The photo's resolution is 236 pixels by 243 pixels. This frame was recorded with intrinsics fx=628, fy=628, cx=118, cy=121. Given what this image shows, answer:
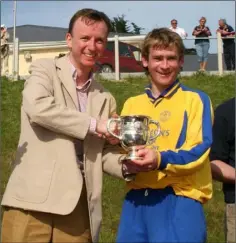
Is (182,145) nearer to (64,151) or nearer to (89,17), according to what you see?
(64,151)

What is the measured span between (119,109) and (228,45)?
510 cm

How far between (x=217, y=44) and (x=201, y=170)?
11812mm

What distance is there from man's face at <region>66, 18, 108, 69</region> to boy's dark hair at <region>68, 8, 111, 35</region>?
0.9 inches

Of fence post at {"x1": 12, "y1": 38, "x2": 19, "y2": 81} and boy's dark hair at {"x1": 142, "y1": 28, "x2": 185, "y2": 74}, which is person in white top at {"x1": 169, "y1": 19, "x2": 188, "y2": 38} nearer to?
fence post at {"x1": 12, "y1": 38, "x2": 19, "y2": 81}

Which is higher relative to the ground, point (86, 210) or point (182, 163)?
point (182, 163)

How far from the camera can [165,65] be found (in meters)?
3.83

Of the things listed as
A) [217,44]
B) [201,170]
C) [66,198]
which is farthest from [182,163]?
[217,44]

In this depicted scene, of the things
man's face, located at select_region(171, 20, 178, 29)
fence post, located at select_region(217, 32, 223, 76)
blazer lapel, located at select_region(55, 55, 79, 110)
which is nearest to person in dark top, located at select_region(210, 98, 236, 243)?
blazer lapel, located at select_region(55, 55, 79, 110)

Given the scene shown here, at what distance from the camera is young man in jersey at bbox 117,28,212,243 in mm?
3611

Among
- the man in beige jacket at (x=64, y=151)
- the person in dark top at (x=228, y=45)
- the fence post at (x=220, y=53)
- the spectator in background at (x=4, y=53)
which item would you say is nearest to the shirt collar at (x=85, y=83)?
the man in beige jacket at (x=64, y=151)

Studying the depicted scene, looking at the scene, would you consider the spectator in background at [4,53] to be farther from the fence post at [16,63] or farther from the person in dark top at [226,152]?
the person in dark top at [226,152]

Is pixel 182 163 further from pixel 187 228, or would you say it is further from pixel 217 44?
pixel 217 44

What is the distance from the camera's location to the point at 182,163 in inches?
142

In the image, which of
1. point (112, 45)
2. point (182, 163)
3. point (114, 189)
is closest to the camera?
point (182, 163)
